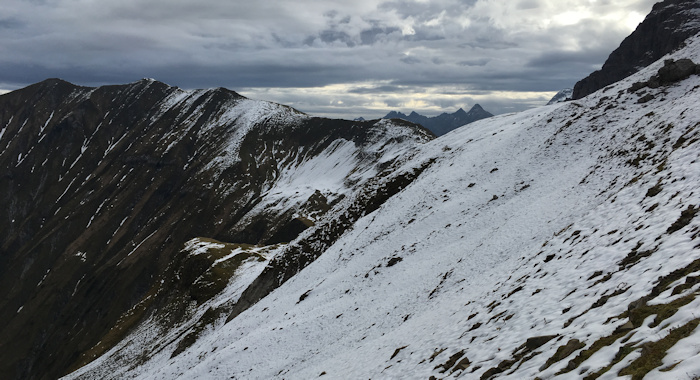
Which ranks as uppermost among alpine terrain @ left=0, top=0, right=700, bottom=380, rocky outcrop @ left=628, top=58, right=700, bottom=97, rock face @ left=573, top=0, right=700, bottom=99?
rock face @ left=573, top=0, right=700, bottom=99

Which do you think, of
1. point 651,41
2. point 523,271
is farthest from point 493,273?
point 651,41

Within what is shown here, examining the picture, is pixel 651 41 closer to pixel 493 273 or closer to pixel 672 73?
pixel 672 73

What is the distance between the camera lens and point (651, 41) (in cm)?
17400

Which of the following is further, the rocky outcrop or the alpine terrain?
the rocky outcrop

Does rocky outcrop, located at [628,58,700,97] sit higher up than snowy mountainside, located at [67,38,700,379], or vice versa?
rocky outcrop, located at [628,58,700,97]

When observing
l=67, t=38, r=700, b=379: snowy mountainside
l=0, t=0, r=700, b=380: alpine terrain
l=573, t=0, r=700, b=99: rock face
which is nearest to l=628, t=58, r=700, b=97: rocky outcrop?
l=0, t=0, r=700, b=380: alpine terrain

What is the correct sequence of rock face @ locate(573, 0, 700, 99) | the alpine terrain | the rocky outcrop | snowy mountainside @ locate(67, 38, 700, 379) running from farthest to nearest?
1. rock face @ locate(573, 0, 700, 99)
2. the rocky outcrop
3. the alpine terrain
4. snowy mountainside @ locate(67, 38, 700, 379)

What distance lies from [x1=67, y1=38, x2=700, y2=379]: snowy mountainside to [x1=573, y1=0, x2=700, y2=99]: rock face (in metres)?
148

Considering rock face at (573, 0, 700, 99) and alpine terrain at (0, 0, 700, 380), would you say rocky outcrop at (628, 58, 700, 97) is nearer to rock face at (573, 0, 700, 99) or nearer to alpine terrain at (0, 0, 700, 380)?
alpine terrain at (0, 0, 700, 380)

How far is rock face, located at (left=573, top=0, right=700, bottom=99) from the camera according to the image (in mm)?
157875

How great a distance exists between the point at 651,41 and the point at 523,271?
206m

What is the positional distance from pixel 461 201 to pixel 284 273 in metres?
28.5

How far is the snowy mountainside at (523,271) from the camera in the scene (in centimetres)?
1064

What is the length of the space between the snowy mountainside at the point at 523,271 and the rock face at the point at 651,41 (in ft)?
487
